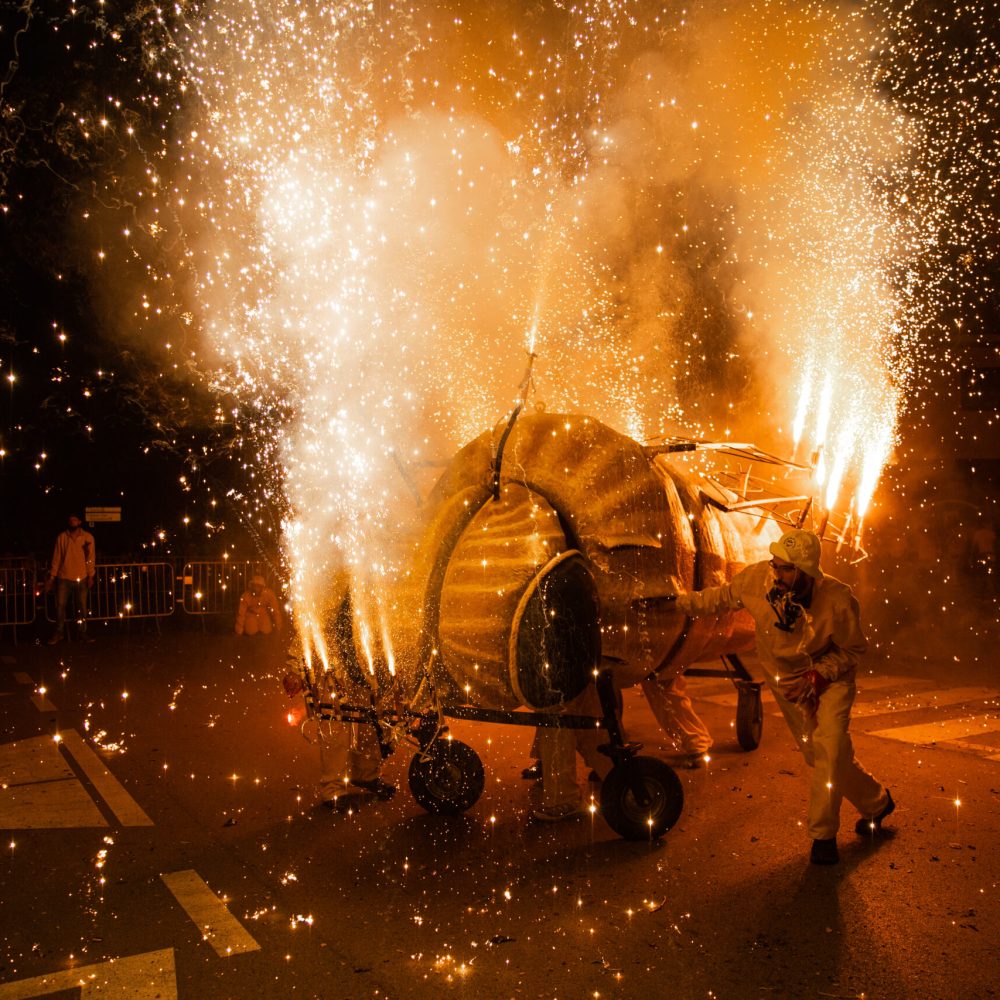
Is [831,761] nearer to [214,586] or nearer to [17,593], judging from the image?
[214,586]

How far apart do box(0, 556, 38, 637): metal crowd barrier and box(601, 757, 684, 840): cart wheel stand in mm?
12085

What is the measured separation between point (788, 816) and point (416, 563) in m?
2.69

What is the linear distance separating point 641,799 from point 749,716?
7.67ft

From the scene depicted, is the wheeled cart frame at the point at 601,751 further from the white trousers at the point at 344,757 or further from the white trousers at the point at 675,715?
Result: the white trousers at the point at 675,715

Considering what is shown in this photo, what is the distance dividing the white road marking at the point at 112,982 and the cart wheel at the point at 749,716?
15.0ft

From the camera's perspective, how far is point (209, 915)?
13.0 ft

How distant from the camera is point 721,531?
571 centimetres

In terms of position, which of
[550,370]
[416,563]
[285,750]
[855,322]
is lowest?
[285,750]

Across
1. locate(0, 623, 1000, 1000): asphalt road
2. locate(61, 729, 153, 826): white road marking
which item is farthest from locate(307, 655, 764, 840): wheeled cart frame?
locate(61, 729, 153, 826): white road marking

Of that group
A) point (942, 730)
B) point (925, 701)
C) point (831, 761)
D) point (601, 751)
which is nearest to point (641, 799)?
point (601, 751)

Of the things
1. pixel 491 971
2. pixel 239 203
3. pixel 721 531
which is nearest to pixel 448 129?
pixel 239 203

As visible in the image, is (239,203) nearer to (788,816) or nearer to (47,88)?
(47,88)

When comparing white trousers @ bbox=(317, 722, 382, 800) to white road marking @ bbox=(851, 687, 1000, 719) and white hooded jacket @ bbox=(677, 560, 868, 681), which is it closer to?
white hooded jacket @ bbox=(677, 560, 868, 681)

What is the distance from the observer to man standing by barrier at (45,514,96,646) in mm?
12875
